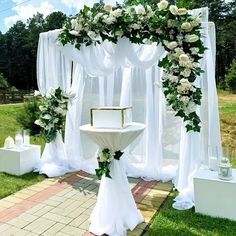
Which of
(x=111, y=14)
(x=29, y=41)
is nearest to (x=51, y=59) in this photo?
(x=111, y=14)

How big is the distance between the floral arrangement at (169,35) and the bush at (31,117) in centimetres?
463

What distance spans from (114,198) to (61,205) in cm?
89

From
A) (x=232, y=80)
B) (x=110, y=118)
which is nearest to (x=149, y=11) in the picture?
(x=110, y=118)

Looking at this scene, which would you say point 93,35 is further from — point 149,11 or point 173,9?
point 173,9

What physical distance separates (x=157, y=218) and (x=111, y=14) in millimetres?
2193

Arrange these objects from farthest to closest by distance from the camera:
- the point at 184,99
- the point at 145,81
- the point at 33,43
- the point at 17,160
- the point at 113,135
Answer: the point at 33,43 < the point at 17,160 < the point at 145,81 < the point at 184,99 < the point at 113,135

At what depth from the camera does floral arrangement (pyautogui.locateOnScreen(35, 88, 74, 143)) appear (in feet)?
14.6

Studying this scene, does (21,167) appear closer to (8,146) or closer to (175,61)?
(8,146)

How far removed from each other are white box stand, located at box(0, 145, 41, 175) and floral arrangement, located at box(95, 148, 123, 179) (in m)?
2.05

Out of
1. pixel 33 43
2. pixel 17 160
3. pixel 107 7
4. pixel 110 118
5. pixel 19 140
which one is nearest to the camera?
pixel 110 118

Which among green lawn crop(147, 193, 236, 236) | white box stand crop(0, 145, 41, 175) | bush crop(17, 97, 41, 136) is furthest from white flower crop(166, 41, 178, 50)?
bush crop(17, 97, 41, 136)

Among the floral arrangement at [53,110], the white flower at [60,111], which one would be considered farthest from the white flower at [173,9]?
the white flower at [60,111]

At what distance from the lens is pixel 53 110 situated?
4.46 metres

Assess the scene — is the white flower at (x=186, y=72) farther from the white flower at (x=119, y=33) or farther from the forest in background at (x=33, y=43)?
the forest in background at (x=33, y=43)
